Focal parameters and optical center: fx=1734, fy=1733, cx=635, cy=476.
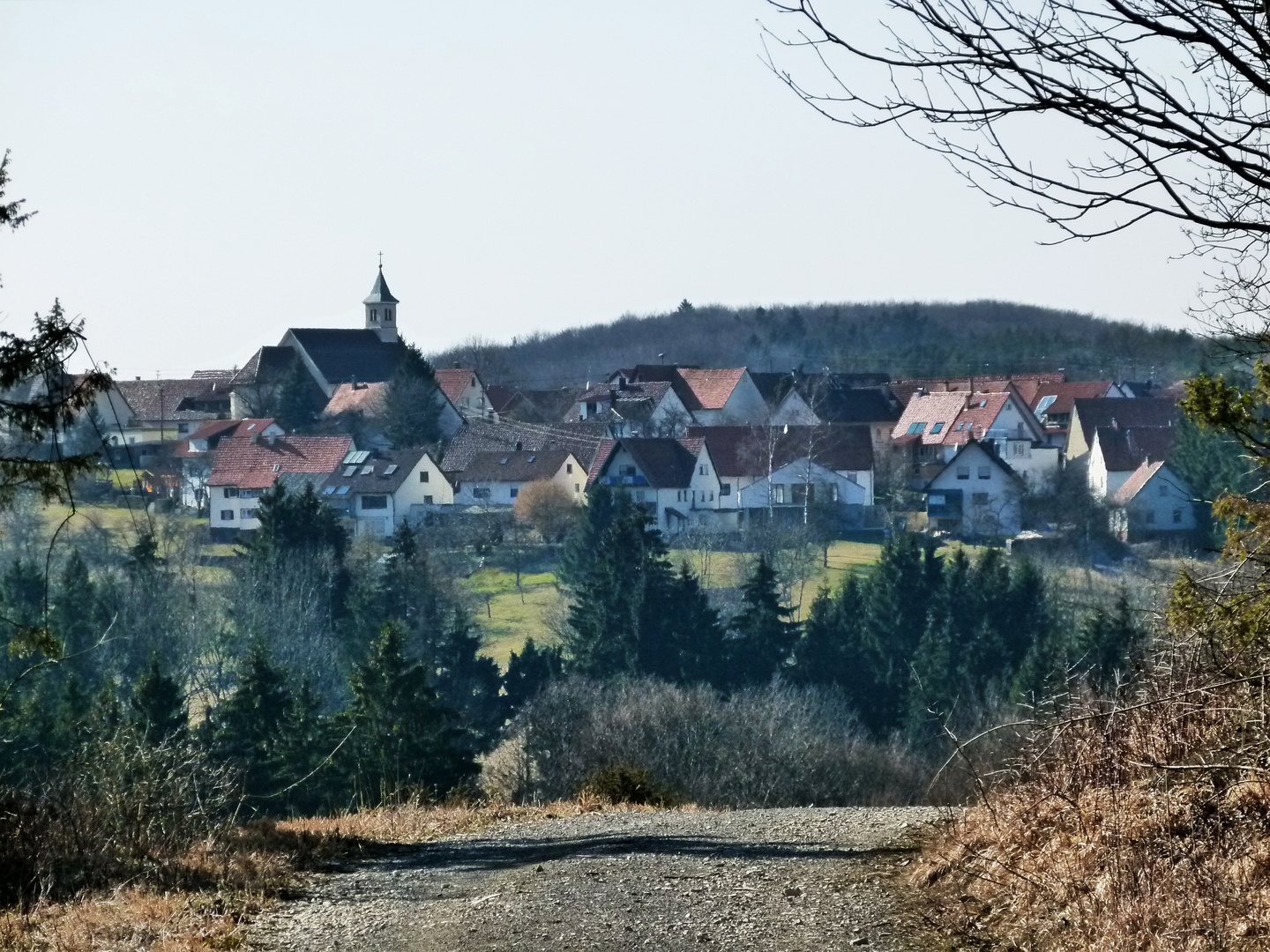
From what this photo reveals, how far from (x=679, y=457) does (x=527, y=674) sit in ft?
116

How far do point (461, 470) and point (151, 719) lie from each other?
50938 mm

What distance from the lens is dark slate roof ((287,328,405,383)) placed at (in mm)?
109688

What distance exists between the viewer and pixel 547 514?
76.3 metres

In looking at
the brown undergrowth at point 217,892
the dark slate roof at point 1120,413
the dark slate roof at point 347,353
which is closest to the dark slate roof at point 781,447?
the dark slate roof at point 1120,413

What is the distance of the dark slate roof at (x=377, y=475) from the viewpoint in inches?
3243

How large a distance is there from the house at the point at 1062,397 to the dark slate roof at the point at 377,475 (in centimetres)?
4199

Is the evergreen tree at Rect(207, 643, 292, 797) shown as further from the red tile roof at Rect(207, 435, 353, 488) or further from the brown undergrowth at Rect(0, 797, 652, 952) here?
the red tile roof at Rect(207, 435, 353, 488)

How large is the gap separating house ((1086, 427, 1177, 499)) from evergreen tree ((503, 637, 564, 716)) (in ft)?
129

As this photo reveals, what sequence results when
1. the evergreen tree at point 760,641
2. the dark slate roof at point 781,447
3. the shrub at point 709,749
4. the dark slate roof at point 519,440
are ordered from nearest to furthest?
the shrub at point 709,749, the evergreen tree at point 760,641, the dark slate roof at point 781,447, the dark slate roof at point 519,440

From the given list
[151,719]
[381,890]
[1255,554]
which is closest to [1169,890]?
[1255,554]

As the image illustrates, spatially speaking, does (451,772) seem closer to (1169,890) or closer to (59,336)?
(59,336)

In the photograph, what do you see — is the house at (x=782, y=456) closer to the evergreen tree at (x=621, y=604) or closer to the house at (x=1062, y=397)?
the evergreen tree at (x=621, y=604)

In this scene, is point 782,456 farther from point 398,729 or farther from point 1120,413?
point 398,729

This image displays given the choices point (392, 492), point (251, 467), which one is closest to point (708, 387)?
point (392, 492)
